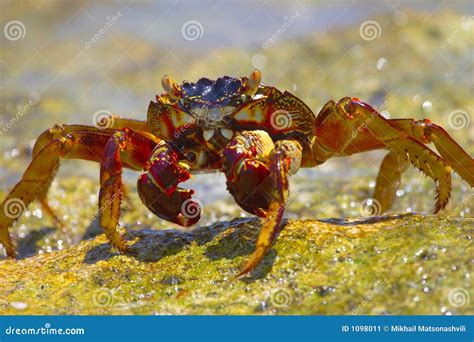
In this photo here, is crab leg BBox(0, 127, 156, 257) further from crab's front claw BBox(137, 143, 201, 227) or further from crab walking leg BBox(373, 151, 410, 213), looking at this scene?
crab walking leg BBox(373, 151, 410, 213)

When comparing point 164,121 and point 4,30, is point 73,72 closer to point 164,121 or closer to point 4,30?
point 4,30

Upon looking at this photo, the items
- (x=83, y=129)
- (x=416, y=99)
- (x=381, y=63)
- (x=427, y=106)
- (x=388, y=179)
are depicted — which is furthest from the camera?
(x=381, y=63)

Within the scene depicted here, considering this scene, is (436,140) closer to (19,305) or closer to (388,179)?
(388,179)

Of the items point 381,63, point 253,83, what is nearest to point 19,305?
point 253,83

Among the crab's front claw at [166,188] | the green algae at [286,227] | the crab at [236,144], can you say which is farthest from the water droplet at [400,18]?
the crab's front claw at [166,188]

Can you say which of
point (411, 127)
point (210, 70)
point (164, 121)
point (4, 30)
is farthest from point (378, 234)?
point (4, 30)

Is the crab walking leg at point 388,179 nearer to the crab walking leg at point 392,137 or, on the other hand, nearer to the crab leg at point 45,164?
the crab walking leg at point 392,137

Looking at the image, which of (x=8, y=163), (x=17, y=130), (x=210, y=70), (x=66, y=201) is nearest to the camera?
(x=66, y=201)
